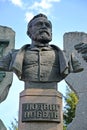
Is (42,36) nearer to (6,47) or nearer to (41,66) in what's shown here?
(41,66)

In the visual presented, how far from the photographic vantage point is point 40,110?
214 inches

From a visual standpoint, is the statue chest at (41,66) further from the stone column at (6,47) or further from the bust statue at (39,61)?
the stone column at (6,47)

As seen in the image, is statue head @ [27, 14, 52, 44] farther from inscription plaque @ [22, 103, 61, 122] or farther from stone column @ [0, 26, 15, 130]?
stone column @ [0, 26, 15, 130]

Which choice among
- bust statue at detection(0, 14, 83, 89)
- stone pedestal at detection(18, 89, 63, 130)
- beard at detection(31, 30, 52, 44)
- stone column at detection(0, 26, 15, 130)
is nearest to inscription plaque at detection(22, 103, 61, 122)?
stone pedestal at detection(18, 89, 63, 130)

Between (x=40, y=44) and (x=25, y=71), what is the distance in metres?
0.50

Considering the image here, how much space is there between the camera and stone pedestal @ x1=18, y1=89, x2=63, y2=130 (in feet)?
17.7

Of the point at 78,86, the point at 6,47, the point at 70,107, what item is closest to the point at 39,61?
the point at 6,47

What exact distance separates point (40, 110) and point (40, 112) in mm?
30

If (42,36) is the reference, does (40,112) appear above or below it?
below

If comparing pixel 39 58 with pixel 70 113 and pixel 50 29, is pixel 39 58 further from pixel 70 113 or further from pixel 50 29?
pixel 70 113

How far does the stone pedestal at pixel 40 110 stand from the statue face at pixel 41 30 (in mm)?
803

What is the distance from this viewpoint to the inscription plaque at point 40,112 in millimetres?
5392

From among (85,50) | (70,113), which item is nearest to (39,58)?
(85,50)

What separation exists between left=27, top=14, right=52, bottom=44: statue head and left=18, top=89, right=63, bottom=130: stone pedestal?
81 centimetres
